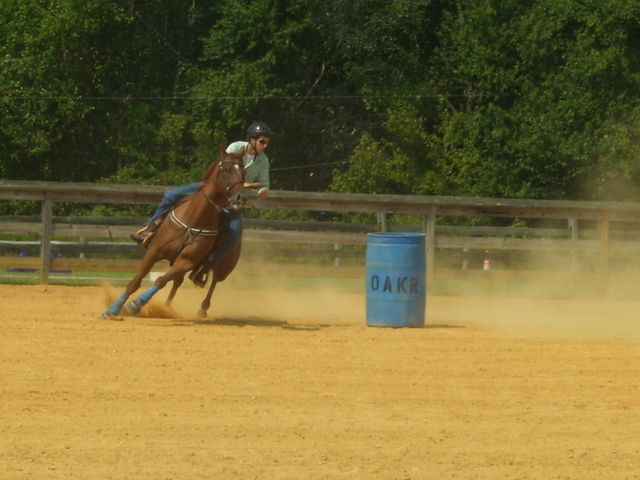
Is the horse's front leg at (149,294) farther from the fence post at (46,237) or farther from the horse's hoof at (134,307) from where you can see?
the fence post at (46,237)

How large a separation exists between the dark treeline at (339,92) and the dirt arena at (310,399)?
21.7 metres

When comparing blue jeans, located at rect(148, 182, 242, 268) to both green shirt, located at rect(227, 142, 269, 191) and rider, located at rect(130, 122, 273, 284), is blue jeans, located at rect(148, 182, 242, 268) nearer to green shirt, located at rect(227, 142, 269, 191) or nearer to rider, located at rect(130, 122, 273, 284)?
rider, located at rect(130, 122, 273, 284)

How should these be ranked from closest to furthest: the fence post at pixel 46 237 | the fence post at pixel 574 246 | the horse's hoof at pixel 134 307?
the horse's hoof at pixel 134 307
the fence post at pixel 46 237
the fence post at pixel 574 246

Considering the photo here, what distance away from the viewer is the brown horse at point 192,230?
13.9 meters

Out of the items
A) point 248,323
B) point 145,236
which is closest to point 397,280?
point 248,323

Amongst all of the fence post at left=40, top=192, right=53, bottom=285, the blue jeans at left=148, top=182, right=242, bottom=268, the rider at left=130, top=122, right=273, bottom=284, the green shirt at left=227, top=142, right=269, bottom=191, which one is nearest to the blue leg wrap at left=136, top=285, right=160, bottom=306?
the rider at left=130, top=122, right=273, bottom=284

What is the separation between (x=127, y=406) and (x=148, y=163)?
31.5 metres

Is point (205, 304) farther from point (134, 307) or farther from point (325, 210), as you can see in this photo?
point (325, 210)

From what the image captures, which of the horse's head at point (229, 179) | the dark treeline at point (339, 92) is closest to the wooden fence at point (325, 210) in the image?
the horse's head at point (229, 179)

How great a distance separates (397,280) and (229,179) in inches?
84.8

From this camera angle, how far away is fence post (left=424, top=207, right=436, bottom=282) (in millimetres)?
19953

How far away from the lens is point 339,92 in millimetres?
41688

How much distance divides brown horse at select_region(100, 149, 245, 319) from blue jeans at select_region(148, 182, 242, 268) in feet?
0.49

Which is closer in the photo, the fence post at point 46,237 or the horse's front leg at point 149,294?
the horse's front leg at point 149,294
